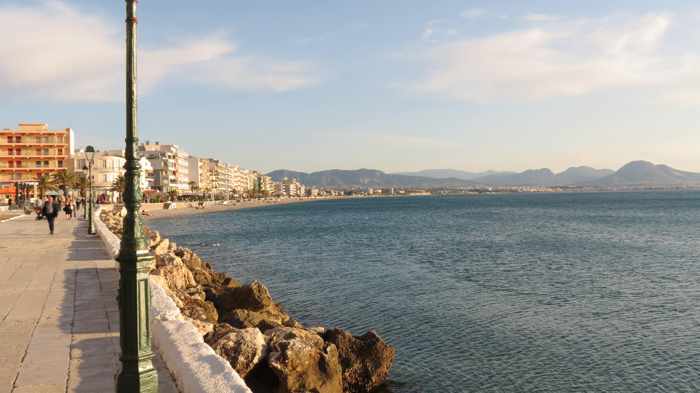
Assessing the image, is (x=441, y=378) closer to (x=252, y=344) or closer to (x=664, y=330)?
(x=252, y=344)

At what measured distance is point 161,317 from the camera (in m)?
7.98

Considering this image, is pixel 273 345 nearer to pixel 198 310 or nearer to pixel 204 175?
pixel 198 310

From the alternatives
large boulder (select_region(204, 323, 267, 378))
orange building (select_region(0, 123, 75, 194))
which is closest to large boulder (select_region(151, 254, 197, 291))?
large boulder (select_region(204, 323, 267, 378))

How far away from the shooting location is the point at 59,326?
8859 mm

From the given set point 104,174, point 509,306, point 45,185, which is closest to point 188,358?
point 509,306

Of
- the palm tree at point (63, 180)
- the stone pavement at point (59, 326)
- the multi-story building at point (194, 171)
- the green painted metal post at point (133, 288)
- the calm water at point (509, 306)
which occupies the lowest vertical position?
the calm water at point (509, 306)

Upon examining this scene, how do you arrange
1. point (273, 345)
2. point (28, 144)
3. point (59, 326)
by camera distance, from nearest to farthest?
point (59, 326) → point (273, 345) → point (28, 144)

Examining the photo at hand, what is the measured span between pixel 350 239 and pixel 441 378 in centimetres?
3739

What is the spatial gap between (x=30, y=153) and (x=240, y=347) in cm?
9718

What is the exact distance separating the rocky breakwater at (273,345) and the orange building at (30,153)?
8678 centimetres

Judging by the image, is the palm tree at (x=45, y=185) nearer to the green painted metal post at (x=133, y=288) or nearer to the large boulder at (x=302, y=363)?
the large boulder at (x=302, y=363)

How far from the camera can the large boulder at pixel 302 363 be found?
8.65 metres

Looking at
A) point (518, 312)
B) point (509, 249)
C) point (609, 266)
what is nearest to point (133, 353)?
point (518, 312)

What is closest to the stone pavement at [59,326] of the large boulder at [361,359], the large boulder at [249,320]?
the large boulder at [249,320]
